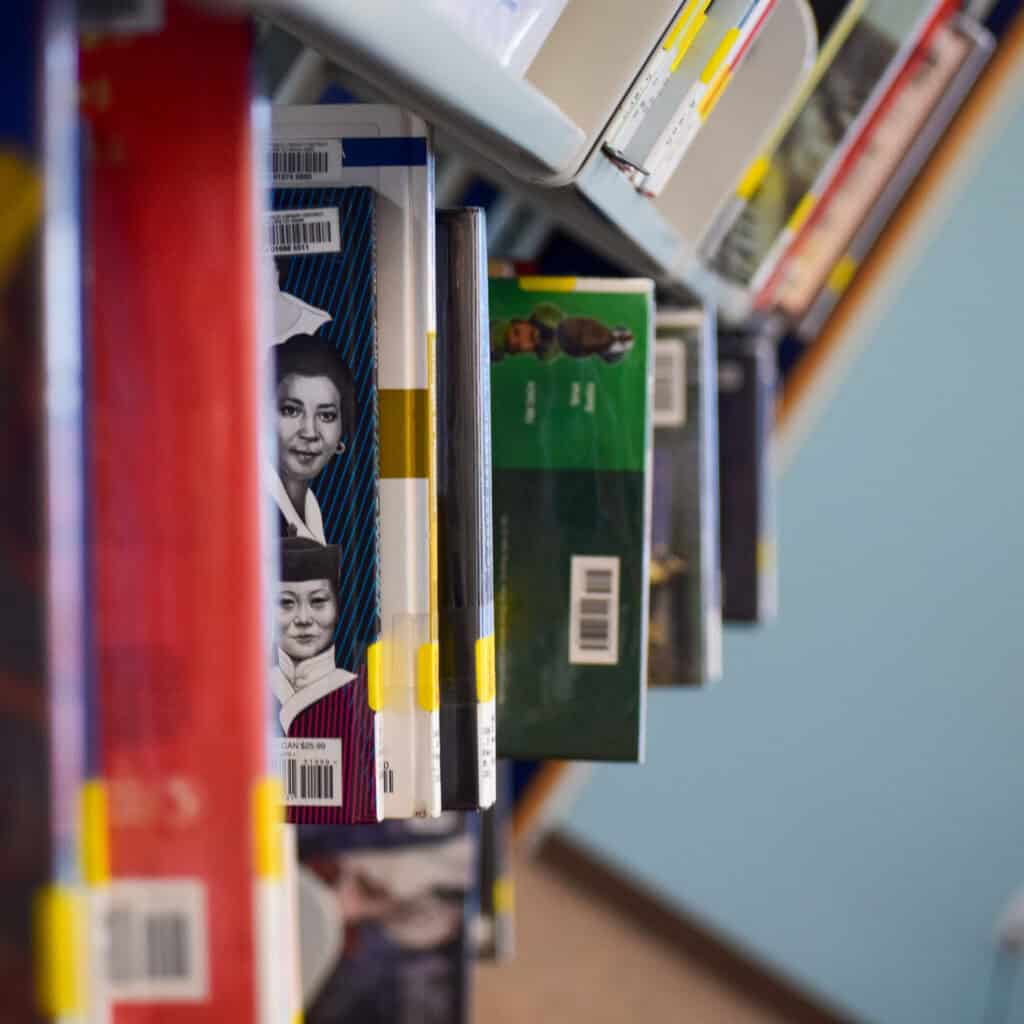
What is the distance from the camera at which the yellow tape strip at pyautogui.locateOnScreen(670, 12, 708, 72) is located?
0.63 m

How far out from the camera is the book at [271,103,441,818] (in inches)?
22.4

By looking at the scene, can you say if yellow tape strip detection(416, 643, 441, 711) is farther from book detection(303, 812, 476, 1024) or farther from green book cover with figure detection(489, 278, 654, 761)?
book detection(303, 812, 476, 1024)

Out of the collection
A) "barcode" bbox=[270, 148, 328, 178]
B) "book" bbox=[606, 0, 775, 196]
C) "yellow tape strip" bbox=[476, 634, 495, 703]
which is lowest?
"yellow tape strip" bbox=[476, 634, 495, 703]

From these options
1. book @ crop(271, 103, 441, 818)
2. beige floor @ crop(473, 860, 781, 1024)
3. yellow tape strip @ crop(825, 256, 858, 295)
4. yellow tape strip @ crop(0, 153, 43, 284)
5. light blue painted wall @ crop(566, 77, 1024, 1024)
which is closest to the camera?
yellow tape strip @ crop(0, 153, 43, 284)

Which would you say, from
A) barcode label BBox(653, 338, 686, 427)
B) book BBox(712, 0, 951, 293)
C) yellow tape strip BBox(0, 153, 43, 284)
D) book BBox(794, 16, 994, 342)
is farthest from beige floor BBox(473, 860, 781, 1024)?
yellow tape strip BBox(0, 153, 43, 284)

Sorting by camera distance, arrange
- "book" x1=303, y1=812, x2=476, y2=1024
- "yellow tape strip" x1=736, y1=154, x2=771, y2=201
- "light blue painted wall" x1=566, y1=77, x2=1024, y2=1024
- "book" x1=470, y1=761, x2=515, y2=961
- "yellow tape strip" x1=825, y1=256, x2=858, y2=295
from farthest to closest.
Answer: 1. "light blue painted wall" x1=566, y1=77, x2=1024, y2=1024
2. "yellow tape strip" x1=825, y1=256, x2=858, y2=295
3. "book" x1=470, y1=761, x2=515, y2=961
4. "book" x1=303, y1=812, x2=476, y2=1024
5. "yellow tape strip" x1=736, y1=154, x2=771, y2=201

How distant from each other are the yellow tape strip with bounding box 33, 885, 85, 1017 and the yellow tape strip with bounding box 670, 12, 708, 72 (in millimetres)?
569

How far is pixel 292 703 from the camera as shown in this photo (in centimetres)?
58

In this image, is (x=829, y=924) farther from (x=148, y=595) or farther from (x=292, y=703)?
(x=148, y=595)

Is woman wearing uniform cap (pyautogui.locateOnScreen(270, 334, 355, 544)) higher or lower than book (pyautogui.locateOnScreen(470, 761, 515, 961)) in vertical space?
higher

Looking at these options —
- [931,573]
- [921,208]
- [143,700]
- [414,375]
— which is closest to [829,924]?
[931,573]

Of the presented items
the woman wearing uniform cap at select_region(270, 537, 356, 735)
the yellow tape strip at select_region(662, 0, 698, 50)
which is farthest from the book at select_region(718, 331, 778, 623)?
the woman wearing uniform cap at select_region(270, 537, 356, 735)

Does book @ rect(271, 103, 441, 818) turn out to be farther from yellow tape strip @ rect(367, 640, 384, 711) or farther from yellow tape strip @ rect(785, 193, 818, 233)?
yellow tape strip @ rect(785, 193, 818, 233)

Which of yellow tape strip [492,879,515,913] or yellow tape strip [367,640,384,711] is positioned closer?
yellow tape strip [367,640,384,711]
